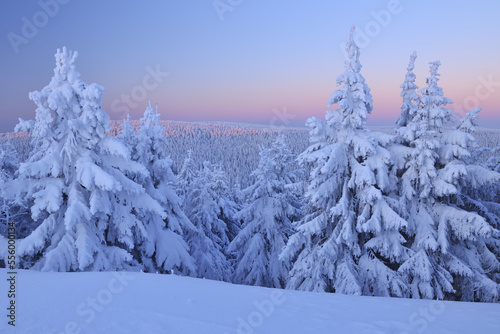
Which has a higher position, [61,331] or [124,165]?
[124,165]

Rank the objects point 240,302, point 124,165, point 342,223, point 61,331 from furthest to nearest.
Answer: point 342,223, point 124,165, point 240,302, point 61,331

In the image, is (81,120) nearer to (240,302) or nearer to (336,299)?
(240,302)

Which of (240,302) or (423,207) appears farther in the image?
(423,207)

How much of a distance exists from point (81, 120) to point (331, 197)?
939cm

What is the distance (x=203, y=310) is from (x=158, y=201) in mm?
11071

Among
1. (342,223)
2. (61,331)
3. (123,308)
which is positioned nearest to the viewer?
(61,331)

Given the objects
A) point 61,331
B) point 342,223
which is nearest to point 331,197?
point 342,223

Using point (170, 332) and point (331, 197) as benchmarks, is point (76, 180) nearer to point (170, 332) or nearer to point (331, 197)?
point (170, 332)

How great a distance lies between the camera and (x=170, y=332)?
411cm

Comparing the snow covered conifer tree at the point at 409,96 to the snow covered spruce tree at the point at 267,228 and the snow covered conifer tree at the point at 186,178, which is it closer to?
the snow covered spruce tree at the point at 267,228

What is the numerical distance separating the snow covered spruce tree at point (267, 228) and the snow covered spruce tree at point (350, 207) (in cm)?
841

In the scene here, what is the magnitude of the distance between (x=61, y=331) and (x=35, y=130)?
314 inches

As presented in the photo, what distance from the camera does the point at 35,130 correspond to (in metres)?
9.84

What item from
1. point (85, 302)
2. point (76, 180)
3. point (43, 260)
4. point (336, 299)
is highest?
point (76, 180)
